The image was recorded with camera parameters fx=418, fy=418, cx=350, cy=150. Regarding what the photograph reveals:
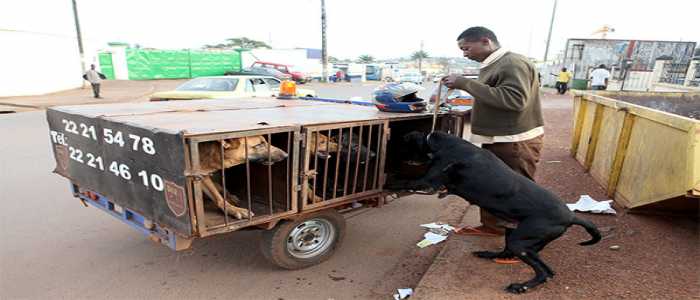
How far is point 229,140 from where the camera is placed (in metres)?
2.65

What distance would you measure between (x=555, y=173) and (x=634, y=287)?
3190mm

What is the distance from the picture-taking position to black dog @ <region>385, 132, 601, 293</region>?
2.71m

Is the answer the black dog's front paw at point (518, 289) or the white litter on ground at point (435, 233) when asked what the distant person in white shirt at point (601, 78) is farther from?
the black dog's front paw at point (518, 289)

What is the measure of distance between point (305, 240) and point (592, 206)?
9.36 feet

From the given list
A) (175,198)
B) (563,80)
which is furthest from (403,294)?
(563,80)

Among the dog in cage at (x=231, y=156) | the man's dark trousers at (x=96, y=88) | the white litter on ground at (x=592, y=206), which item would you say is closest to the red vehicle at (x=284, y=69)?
the man's dark trousers at (x=96, y=88)

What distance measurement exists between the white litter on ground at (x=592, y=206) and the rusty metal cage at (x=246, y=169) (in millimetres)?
2937

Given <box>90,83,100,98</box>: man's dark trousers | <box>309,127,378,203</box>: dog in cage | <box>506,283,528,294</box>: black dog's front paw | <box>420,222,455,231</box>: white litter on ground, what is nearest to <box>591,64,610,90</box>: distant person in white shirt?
<box>420,222,455,231</box>: white litter on ground

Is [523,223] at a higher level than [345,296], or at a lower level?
higher

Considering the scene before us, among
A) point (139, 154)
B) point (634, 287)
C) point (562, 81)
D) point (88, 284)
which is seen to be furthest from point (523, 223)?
point (562, 81)

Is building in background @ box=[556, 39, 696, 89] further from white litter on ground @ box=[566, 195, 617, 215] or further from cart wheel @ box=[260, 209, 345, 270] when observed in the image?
cart wheel @ box=[260, 209, 345, 270]

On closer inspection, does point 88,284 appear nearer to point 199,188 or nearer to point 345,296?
point 199,188

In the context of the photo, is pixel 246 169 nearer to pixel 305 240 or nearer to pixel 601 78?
pixel 305 240

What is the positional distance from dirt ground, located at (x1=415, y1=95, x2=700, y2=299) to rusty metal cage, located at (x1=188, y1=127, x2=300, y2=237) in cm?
115
